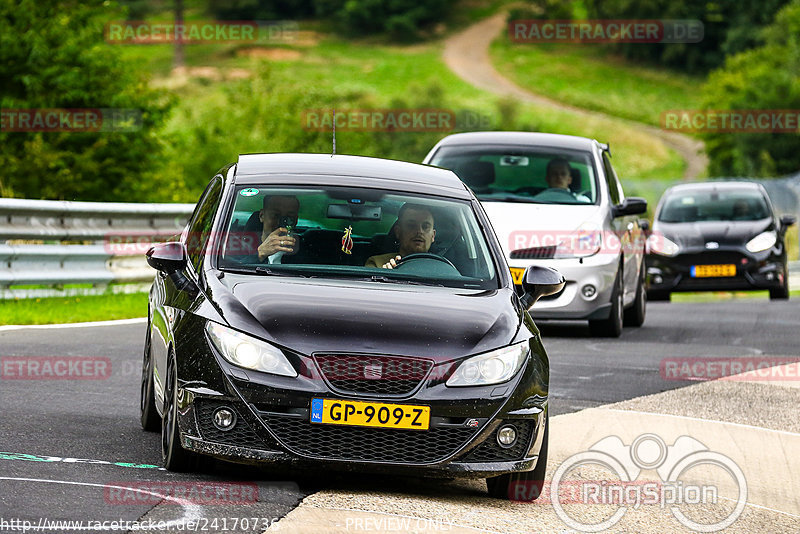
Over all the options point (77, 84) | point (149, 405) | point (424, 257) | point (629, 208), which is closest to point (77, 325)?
point (629, 208)

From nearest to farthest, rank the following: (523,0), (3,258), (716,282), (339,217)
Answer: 1. (339,217)
2. (3,258)
3. (716,282)
4. (523,0)

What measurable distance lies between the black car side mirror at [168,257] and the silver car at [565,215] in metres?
6.09

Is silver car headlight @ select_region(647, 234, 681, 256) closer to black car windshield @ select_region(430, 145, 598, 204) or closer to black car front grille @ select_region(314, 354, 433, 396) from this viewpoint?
black car windshield @ select_region(430, 145, 598, 204)

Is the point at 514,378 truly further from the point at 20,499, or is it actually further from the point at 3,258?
the point at 3,258

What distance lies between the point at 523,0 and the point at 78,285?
155156 millimetres

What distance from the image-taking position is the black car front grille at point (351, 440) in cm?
637

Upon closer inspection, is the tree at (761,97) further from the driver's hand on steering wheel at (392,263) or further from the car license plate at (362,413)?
the car license plate at (362,413)

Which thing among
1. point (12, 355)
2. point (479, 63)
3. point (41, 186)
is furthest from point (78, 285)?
point (479, 63)

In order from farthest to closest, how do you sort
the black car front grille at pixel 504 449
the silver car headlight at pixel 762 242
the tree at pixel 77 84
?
the tree at pixel 77 84
the silver car headlight at pixel 762 242
the black car front grille at pixel 504 449

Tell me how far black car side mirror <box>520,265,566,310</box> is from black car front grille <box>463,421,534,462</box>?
0.96 metres

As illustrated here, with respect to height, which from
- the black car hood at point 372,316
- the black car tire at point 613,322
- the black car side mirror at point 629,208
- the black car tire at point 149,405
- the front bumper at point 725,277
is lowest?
the front bumper at point 725,277

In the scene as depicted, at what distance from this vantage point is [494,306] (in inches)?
277

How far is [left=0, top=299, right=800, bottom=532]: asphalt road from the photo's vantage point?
5.98 metres

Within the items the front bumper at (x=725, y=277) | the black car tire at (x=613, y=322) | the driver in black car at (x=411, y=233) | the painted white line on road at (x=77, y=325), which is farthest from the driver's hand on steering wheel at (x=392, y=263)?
the front bumper at (x=725, y=277)
